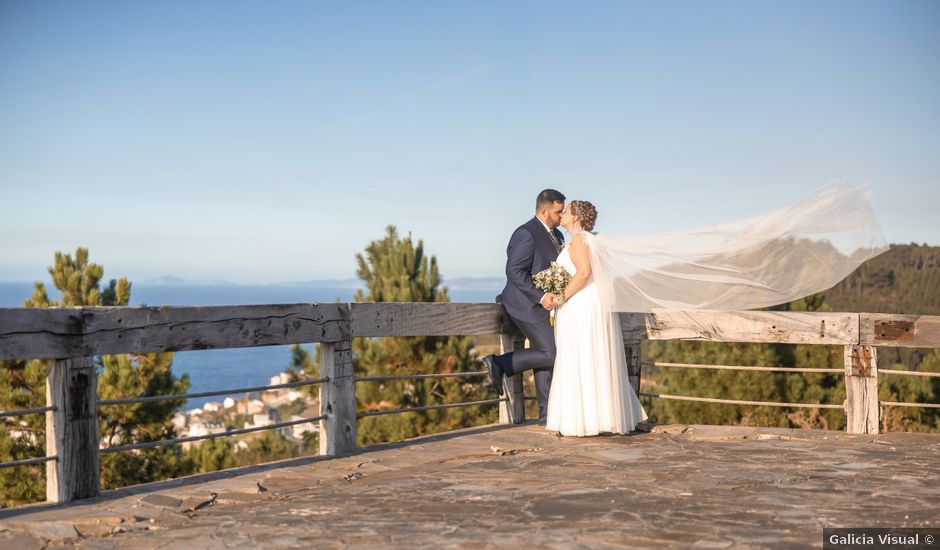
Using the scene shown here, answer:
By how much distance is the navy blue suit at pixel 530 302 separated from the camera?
324 inches

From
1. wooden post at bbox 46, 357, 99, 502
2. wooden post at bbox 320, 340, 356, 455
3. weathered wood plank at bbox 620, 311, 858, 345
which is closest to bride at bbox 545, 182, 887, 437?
weathered wood plank at bbox 620, 311, 858, 345

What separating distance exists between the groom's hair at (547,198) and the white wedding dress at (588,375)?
934 mm

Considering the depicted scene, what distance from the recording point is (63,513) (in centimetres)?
503

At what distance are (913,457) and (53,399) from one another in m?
5.43

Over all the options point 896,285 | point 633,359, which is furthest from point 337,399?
point 896,285

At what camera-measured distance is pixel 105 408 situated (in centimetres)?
1415

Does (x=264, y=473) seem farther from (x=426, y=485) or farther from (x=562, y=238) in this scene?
(x=562, y=238)

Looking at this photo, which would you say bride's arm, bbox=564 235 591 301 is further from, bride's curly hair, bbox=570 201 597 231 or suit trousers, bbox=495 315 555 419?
suit trousers, bbox=495 315 555 419

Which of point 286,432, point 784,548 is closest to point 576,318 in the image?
point 784,548

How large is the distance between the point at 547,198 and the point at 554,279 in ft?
2.88

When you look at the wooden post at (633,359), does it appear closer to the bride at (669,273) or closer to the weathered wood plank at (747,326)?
the weathered wood plank at (747,326)

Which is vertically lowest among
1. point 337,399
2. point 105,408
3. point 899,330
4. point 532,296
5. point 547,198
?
point 105,408

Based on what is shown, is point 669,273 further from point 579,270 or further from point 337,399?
point 337,399

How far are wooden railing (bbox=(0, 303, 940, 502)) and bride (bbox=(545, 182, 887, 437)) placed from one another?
332 millimetres
